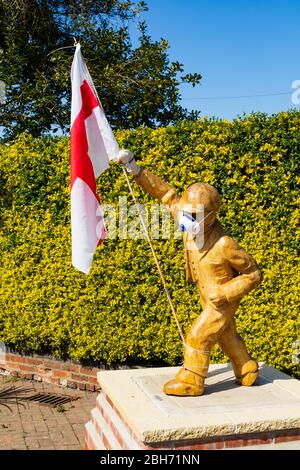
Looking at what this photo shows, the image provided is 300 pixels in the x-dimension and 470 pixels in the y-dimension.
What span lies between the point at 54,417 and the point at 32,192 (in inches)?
107

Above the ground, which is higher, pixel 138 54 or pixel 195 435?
pixel 138 54

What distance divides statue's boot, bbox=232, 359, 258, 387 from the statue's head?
110 centimetres

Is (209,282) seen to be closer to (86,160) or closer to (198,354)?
(198,354)

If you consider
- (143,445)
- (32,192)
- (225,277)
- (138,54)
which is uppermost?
(138,54)

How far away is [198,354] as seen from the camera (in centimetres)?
365

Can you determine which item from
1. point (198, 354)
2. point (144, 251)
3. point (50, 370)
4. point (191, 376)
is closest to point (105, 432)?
point (191, 376)

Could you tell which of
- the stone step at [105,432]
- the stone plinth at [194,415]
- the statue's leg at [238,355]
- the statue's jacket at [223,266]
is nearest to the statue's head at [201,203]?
the statue's jacket at [223,266]

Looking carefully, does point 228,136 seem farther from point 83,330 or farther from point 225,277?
point 83,330

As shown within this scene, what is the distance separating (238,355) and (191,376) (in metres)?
0.45

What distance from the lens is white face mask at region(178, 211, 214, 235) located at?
3.63m

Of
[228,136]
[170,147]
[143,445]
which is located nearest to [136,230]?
[170,147]

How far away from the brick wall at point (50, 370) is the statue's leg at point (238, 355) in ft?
9.58

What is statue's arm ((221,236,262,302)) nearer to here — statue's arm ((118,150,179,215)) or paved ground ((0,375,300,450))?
statue's arm ((118,150,179,215))
